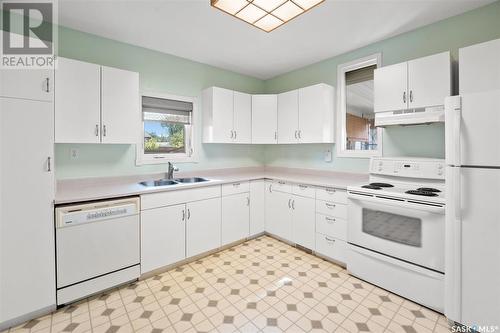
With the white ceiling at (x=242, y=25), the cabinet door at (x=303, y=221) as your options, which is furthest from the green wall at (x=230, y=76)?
the cabinet door at (x=303, y=221)

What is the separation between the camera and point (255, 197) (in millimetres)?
3469

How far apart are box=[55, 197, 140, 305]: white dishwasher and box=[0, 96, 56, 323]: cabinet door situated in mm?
74

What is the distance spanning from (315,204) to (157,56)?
278cm

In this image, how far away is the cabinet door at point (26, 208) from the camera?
5.70 ft

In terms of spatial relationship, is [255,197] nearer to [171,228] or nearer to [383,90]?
[171,228]

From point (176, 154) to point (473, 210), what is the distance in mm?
3148

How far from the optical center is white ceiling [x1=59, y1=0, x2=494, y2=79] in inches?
84.8

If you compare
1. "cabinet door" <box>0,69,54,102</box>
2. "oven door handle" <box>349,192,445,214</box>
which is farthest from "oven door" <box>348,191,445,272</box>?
"cabinet door" <box>0,69,54,102</box>

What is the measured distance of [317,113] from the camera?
325 cm

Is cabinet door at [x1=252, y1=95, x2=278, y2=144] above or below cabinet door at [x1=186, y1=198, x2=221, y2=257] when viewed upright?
above

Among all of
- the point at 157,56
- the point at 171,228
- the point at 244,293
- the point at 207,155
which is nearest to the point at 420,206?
the point at 244,293

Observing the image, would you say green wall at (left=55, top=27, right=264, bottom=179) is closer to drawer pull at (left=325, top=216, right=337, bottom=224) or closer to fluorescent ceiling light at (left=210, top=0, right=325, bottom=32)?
fluorescent ceiling light at (left=210, top=0, right=325, bottom=32)

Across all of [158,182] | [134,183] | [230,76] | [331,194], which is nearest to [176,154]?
[158,182]

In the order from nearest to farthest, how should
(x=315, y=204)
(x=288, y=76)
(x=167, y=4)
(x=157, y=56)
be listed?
(x=167, y=4) → (x=315, y=204) → (x=157, y=56) → (x=288, y=76)
